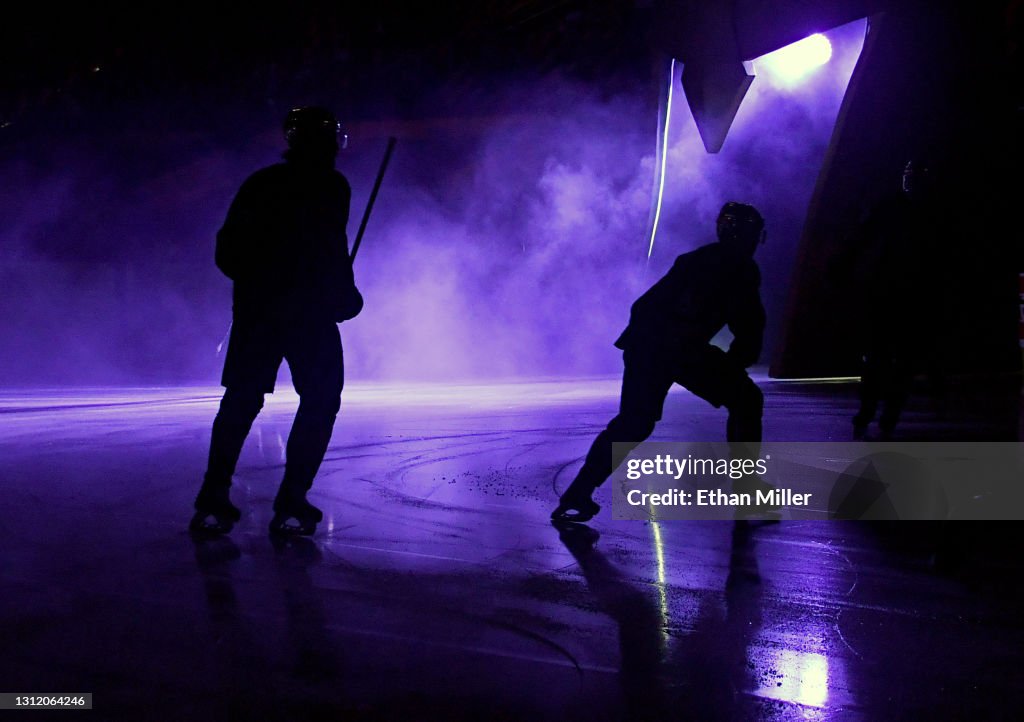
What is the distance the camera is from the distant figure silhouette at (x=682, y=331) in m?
3.64

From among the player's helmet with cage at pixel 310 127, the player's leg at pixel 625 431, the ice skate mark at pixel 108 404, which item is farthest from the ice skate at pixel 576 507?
the ice skate mark at pixel 108 404

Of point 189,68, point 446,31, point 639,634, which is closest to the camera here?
point 639,634

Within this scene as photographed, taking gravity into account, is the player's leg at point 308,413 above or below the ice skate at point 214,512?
above

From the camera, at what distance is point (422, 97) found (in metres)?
18.6

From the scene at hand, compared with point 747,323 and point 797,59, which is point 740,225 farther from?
point 797,59

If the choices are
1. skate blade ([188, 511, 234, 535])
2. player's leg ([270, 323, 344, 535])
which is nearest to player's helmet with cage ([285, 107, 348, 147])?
player's leg ([270, 323, 344, 535])

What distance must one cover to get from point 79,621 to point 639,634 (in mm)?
1491

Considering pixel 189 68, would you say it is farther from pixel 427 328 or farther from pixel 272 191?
pixel 272 191

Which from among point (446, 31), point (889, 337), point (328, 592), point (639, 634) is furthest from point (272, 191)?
point (446, 31)

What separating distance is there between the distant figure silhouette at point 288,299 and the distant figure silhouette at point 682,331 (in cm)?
113

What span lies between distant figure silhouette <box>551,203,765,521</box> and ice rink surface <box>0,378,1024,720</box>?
1.01ft

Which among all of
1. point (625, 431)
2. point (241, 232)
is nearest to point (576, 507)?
point (625, 431)

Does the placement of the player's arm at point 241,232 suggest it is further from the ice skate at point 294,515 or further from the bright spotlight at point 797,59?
the bright spotlight at point 797,59

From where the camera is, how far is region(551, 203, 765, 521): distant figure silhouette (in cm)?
364
